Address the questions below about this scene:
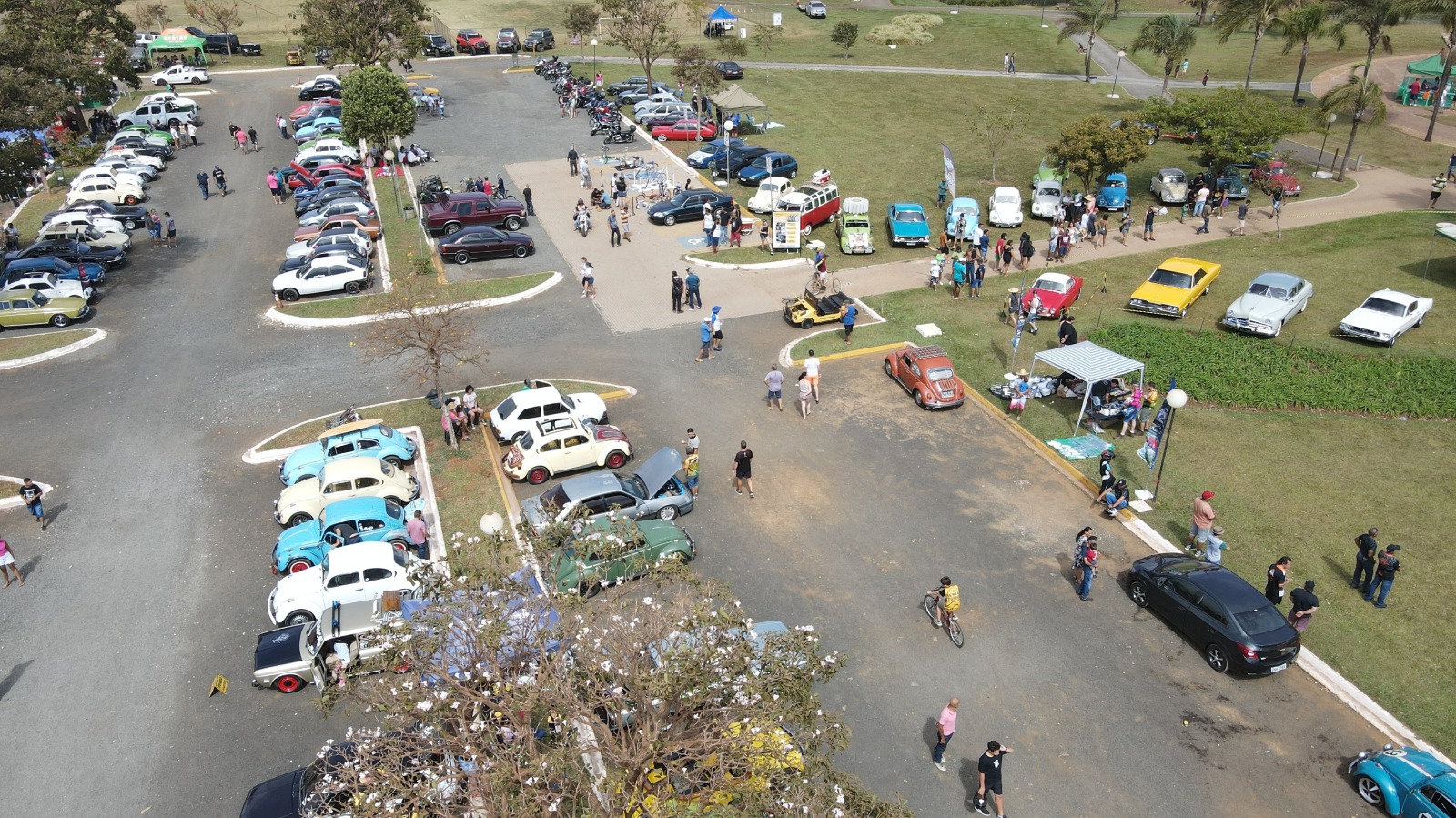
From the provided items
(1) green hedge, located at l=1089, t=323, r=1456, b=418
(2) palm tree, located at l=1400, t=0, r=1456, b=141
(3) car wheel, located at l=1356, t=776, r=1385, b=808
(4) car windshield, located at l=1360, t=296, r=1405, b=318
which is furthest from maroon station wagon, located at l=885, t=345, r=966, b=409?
(2) palm tree, located at l=1400, t=0, r=1456, b=141

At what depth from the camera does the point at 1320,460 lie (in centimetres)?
2180

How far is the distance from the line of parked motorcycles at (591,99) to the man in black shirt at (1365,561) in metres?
38.7

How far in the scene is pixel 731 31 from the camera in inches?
3022

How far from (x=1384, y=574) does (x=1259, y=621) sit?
3.26 meters

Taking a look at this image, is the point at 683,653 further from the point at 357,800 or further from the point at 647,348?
the point at 647,348

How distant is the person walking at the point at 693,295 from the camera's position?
29.4 meters

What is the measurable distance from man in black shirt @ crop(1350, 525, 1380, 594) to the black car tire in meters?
4.01

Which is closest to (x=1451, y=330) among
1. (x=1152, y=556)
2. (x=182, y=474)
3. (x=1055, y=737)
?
(x=1152, y=556)

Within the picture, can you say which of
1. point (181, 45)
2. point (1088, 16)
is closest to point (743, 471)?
point (1088, 16)

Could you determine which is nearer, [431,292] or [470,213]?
[431,292]

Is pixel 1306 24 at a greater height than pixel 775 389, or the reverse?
pixel 1306 24

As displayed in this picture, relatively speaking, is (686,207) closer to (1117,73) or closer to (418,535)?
(418,535)

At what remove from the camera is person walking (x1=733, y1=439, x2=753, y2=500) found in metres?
20.2

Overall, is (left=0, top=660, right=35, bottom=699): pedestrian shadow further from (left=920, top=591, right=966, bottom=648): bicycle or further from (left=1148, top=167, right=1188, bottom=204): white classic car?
(left=1148, top=167, right=1188, bottom=204): white classic car
